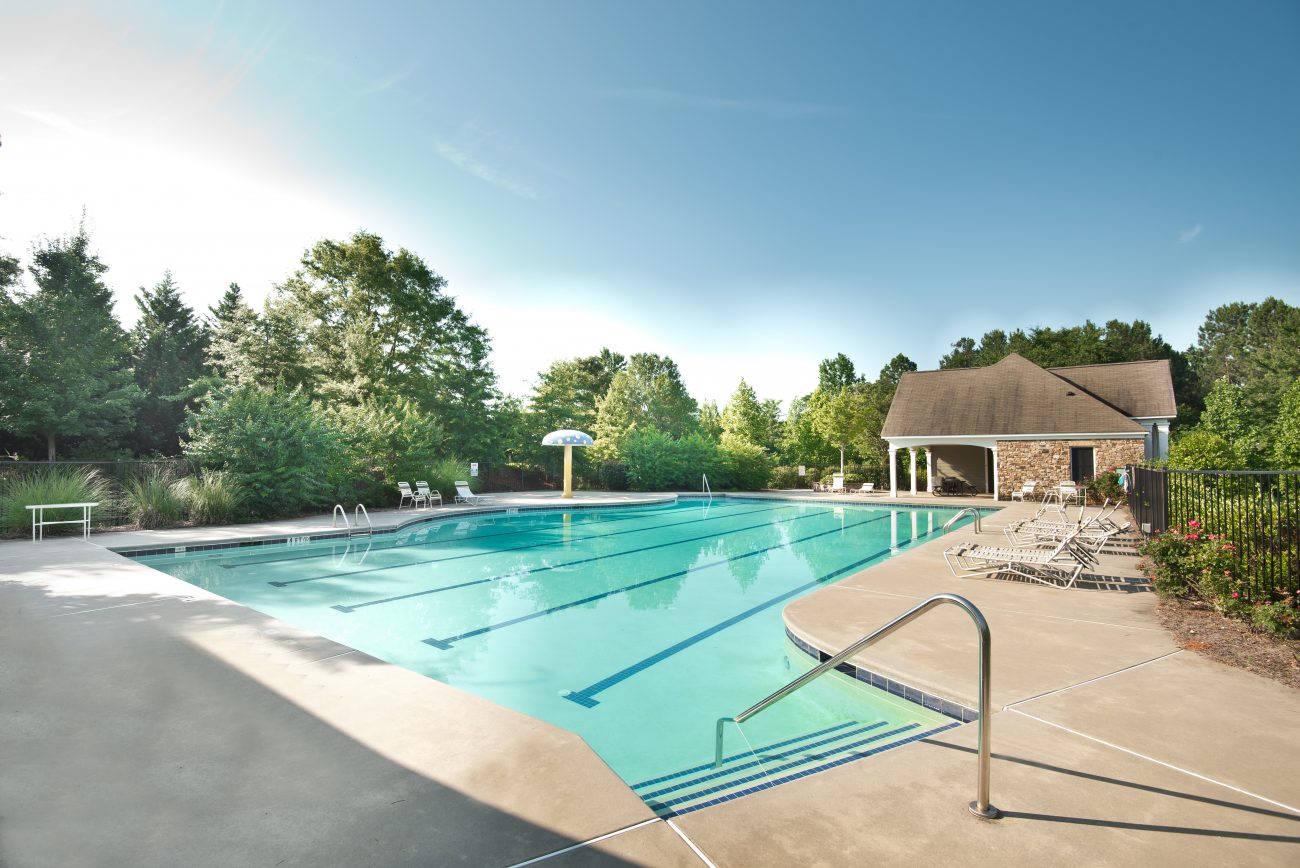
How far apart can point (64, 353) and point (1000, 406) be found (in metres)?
39.5

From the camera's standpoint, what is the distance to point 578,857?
2.07 metres

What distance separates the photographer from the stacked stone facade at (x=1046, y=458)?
67.9 feet

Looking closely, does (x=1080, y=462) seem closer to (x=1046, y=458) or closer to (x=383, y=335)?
(x=1046, y=458)

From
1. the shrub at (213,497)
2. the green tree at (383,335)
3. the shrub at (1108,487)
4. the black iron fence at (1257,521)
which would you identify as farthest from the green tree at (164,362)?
the shrub at (1108,487)

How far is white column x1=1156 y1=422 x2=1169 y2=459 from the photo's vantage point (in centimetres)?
2292

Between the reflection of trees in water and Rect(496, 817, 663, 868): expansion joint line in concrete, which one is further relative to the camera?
the reflection of trees in water

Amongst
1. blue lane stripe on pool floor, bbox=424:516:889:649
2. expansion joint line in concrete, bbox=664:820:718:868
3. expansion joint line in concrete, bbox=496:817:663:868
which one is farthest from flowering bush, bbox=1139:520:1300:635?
blue lane stripe on pool floor, bbox=424:516:889:649

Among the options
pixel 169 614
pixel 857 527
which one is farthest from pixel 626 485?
pixel 169 614

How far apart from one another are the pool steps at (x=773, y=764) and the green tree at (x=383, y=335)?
2450 cm

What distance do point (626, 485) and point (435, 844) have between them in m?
24.4

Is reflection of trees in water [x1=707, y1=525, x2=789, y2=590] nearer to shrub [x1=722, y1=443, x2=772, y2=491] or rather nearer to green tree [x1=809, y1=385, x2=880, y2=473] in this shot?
shrub [x1=722, y1=443, x2=772, y2=491]

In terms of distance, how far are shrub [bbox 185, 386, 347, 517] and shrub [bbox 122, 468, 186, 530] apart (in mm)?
1129

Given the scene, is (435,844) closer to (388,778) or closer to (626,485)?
(388,778)

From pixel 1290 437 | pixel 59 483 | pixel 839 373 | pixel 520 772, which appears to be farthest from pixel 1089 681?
pixel 839 373
